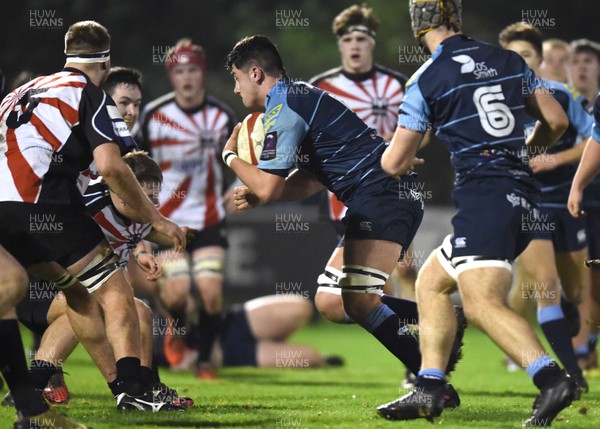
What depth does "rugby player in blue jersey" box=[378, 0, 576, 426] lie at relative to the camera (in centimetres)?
552

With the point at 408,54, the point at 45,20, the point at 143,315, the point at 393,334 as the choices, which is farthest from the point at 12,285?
the point at 408,54

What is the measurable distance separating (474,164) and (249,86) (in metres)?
1.60

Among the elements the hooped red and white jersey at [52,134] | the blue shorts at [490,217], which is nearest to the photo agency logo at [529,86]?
the blue shorts at [490,217]

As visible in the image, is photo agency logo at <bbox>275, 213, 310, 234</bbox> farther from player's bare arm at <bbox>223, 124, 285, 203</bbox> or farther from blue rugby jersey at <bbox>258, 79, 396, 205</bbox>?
player's bare arm at <bbox>223, 124, 285, 203</bbox>

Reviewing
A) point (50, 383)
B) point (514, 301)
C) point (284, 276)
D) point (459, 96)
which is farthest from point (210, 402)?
point (284, 276)

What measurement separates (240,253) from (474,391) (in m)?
6.90

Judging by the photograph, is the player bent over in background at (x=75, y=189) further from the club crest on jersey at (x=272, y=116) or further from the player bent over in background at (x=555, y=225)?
the player bent over in background at (x=555, y=225)

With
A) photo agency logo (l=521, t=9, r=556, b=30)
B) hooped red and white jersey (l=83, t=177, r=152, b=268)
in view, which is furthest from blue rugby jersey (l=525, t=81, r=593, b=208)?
photo agency logo (l=521, t=9, r=556, b=30)

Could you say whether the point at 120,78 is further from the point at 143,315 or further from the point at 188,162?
the point at 188,162

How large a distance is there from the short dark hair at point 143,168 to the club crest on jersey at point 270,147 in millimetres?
1120

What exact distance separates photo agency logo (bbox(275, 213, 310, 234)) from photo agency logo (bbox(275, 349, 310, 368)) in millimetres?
4150

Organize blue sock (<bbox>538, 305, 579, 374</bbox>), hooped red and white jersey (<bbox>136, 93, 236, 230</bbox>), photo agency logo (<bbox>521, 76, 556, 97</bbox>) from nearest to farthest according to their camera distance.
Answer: photo agency logo (<bbox>521, 76, 556, 97</bbox>) → blue sock (<bbox>538, 305, 579, 374</bbox>) → hooped red and white jersey (<bbox>136, 93, 236, 230</bbox>)

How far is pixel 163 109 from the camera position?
1062cm

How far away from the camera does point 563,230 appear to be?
848 cm
